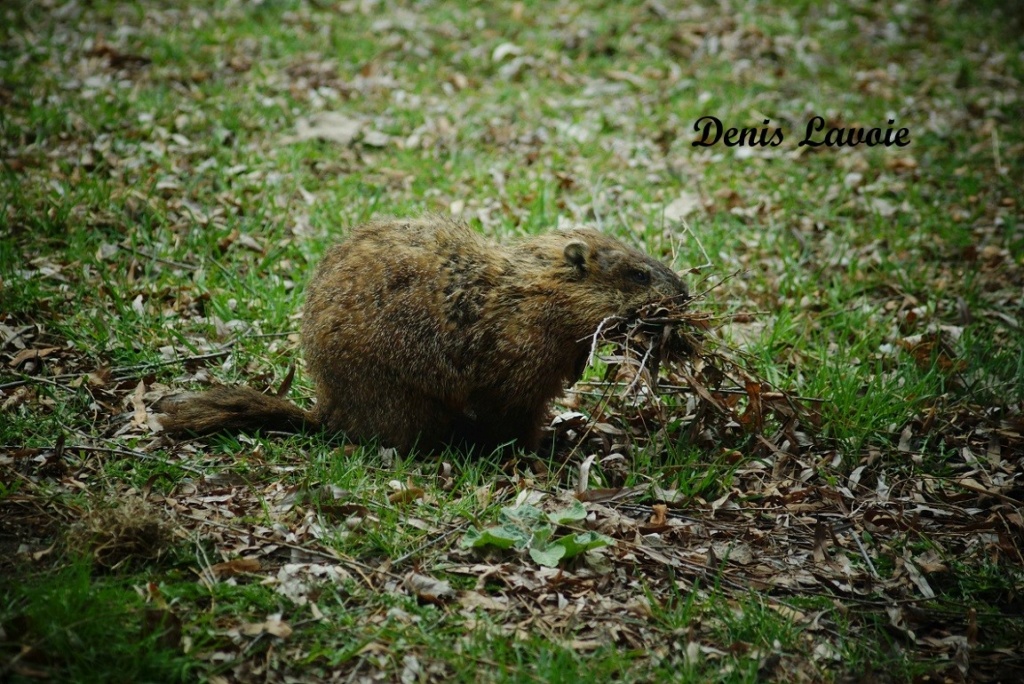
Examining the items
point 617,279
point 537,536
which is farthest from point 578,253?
point 537,536

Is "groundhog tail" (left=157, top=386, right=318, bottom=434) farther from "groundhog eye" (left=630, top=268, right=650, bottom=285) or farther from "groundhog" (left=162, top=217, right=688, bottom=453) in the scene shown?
"groundhog eye" (left=630, top=268, right=650, bottom=285)

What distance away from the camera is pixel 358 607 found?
378cm

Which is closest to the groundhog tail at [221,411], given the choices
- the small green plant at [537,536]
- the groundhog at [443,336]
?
the groundhog at [443,336]

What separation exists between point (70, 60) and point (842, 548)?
27.7 ft

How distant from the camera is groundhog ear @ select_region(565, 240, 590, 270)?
4.93m

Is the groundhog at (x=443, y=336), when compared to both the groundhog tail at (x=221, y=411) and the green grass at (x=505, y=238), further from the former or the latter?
the green grass at (x=505, y=238)

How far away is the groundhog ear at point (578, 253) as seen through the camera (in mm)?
4930

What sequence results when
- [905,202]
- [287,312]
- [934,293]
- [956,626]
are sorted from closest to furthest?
[956,626] → [287,312] → [934,293] → [905,202]

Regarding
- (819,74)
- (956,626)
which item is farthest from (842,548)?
(819,74)

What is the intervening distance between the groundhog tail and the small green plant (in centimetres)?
134

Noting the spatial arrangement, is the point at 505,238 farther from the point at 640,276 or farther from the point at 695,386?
the point at 695,386

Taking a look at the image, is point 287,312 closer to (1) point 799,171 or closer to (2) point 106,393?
(2) point 106,393

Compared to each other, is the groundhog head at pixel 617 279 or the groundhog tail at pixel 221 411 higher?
the groundhog head at pixel 617 279

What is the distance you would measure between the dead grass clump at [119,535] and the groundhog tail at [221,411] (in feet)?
2.82
